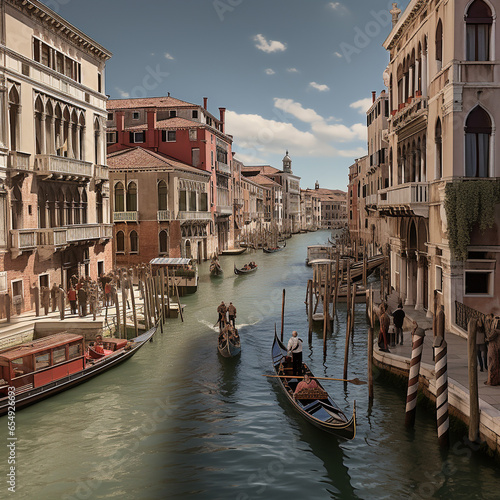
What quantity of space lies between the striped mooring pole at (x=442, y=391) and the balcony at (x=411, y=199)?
22.1ft

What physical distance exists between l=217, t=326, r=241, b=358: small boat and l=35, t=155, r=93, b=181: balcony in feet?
25.9

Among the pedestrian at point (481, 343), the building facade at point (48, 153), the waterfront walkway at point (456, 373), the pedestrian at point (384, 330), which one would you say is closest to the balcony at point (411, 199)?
the waterfront walkway at point (456, 373)

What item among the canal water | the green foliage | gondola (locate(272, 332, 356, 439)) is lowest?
the canal water

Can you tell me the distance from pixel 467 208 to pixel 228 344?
23.5 feet

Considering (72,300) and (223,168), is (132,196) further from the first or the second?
(72,300)

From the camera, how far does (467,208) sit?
13477mm

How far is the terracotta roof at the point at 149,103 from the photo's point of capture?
43.2 meters

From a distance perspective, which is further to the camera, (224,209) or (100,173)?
(224,209)

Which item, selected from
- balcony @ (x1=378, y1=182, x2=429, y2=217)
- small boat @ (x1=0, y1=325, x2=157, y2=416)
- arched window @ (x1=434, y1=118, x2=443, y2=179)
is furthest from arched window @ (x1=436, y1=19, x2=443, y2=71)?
small boat @ (x1=0, y1=325, x2=157, y2=416)

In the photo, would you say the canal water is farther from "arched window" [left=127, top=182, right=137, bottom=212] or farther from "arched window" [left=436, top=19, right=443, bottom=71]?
"arched window" [left=127, top=182, right=137, bottom=212]

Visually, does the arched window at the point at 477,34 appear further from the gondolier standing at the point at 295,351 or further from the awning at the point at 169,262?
the awning at the point at 169,262

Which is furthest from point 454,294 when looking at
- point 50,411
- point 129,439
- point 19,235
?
point 19,235

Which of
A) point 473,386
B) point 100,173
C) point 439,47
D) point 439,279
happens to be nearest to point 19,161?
point 100,173

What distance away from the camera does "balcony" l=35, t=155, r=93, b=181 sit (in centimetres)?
1852
